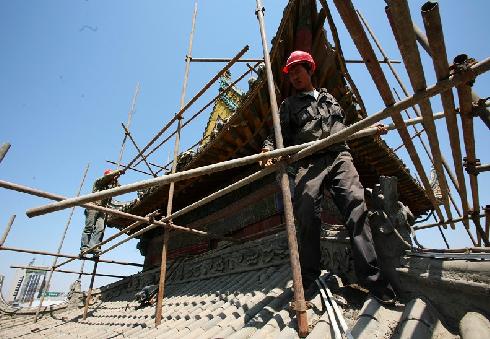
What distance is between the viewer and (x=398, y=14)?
1.38 meters

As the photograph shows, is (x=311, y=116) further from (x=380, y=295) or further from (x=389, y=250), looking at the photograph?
(x=380, y=295)

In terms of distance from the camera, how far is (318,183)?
2953 millimetres

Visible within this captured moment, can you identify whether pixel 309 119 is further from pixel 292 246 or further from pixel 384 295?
pixel 384 295

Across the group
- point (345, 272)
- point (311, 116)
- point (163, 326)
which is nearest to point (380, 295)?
point (345, 272)

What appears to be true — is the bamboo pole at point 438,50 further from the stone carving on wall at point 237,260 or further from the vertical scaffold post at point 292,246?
the stone carving on wall at point 237,260

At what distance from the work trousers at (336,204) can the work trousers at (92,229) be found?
28.6 ft

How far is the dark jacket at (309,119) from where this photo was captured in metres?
3.31

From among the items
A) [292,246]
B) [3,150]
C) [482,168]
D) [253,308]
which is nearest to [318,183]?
[292,246]

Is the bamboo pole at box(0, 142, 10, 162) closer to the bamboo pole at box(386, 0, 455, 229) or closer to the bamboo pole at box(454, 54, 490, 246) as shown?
the bamboo pole at box(386, 0, 455, 229)

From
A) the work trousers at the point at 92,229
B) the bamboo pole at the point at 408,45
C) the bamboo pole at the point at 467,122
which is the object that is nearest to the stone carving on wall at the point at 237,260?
the bamboo pole at the point at 467,122

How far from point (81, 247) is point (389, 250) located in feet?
32.6

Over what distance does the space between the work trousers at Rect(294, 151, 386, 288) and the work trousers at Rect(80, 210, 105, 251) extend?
8733 mm

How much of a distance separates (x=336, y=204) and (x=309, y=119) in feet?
3.54

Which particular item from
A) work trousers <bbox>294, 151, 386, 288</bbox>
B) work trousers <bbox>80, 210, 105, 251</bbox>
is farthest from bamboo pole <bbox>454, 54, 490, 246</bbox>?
work trousers <bbox>80, 210, 105, 251</bbox>
